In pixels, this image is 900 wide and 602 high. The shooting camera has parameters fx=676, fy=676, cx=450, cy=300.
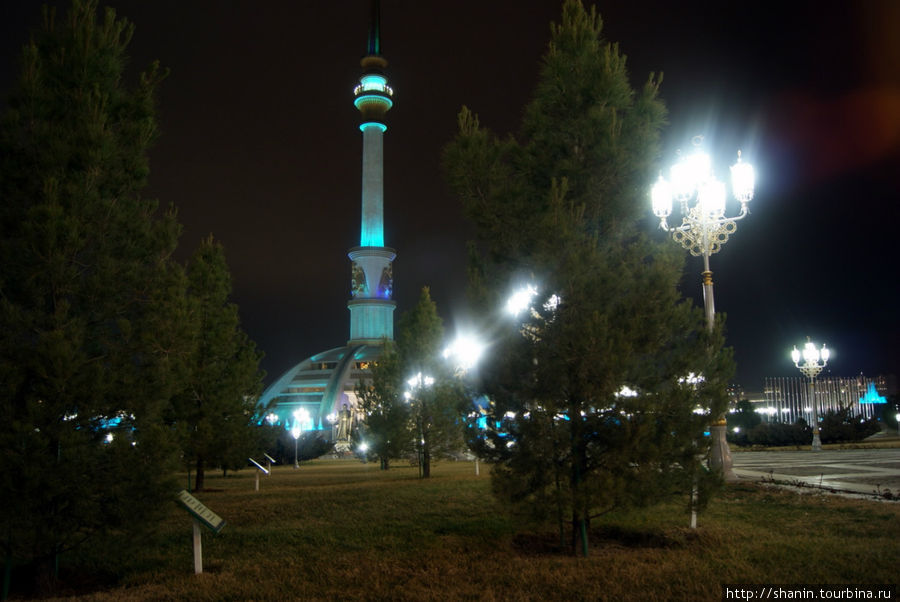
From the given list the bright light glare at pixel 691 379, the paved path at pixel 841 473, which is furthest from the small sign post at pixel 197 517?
the paved path at pixel 841 473

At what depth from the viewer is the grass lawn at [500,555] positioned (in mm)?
7691

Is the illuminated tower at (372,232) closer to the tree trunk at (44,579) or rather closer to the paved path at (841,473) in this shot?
the paved path at (841,473)

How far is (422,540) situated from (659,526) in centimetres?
407

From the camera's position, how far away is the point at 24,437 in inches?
316

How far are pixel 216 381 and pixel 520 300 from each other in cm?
1527

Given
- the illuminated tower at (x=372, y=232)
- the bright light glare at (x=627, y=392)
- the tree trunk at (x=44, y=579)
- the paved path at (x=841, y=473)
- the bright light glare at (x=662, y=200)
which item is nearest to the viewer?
the tree trunk at (x=44, y=579)

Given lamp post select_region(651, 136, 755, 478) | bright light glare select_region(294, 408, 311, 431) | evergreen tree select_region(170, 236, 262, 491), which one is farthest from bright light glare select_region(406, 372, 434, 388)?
bright light glare select_region(294, 408, 311, 431)

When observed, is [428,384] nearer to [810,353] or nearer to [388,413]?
[388,413]

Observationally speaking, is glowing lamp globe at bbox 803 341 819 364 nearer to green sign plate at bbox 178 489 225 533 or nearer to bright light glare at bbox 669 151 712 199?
bright light glare at bbox 669 151 712 199

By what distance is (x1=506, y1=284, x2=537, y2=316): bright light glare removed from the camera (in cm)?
980

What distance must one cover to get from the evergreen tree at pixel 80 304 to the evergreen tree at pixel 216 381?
11.7 metres

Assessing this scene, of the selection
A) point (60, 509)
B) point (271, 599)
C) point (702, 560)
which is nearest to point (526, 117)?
point (702, 560)

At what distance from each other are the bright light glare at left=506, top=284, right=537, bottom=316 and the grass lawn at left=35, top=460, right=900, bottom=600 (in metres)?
2.94

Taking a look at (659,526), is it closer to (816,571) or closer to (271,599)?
(816,571)
